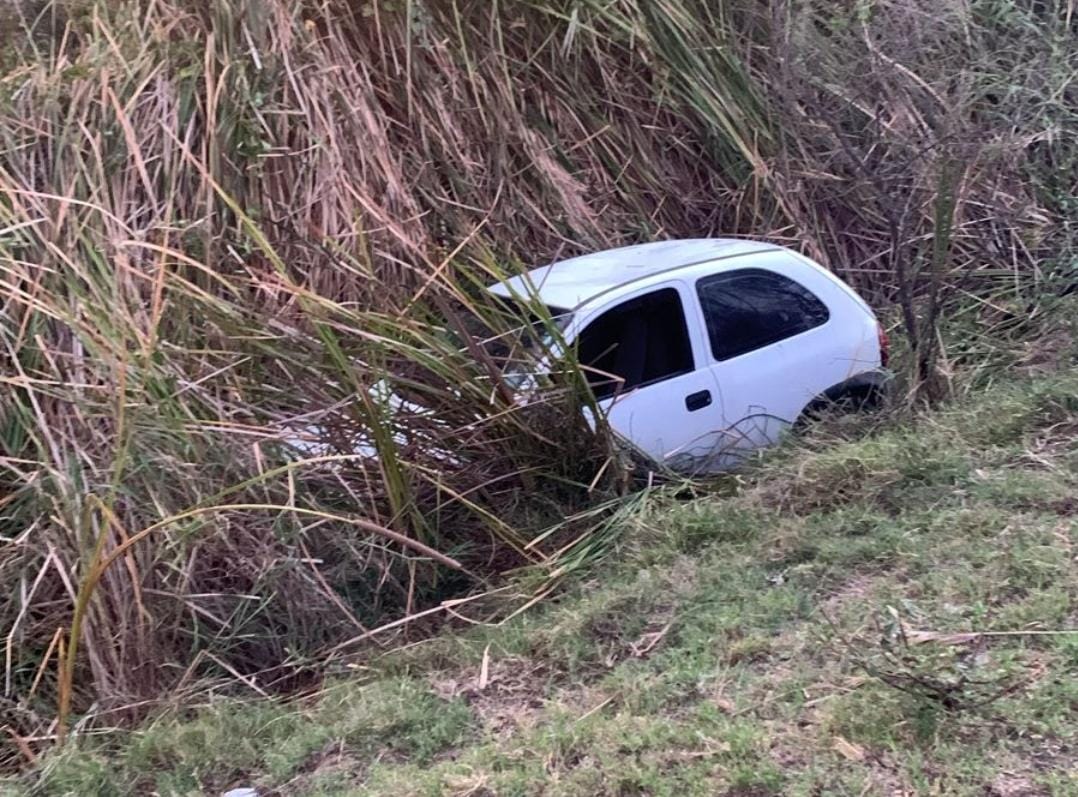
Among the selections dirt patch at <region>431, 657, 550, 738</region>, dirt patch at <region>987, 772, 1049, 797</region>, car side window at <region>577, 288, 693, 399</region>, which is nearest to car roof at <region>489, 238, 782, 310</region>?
car side window at <region>577, 288, 693, 399</region>

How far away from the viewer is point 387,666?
443 centimetres

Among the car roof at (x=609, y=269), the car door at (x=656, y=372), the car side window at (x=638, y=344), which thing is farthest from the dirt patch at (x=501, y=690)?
the car roof at (x=609, y=269)

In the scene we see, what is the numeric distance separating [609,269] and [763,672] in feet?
9.77

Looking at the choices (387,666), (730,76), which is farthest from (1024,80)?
(387,666)

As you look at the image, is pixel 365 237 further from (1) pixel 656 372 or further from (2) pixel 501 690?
(2) pixel 501 690

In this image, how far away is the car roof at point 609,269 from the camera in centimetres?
573

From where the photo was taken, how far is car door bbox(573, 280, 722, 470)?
5609mm

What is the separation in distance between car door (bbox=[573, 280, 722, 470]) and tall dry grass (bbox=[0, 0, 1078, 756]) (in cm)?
35

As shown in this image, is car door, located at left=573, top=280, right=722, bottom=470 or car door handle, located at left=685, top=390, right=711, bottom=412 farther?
car door handle, located at left=685, top=390, right=711, bottom=412

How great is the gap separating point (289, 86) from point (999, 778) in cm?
619

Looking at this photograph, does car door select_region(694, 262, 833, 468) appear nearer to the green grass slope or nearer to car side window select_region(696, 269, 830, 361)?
car side window select_region(696, 269, 830, 361)

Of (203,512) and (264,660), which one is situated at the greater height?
(203,512)

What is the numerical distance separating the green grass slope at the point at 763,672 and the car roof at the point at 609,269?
124 centimetres

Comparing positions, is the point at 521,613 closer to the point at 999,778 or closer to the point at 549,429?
the point at 549,429
